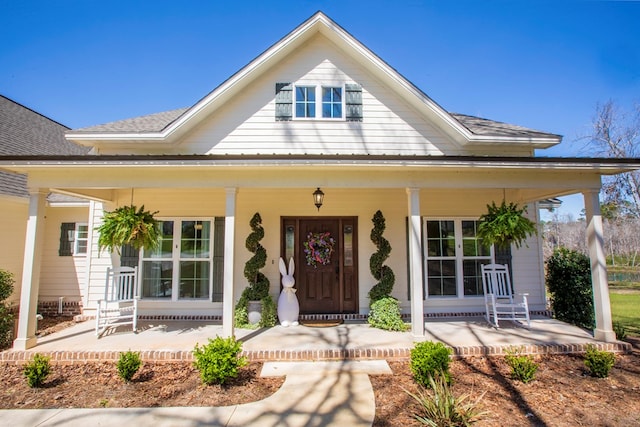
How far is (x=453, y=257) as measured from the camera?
25.0ft

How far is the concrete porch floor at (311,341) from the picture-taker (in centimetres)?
505

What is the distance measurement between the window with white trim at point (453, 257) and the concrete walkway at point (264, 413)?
409 centimetres

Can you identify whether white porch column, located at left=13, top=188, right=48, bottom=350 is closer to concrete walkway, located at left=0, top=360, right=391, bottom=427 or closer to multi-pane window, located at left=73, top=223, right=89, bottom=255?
concrete walkway, located at left=0, top=360, right=391, bottom=427

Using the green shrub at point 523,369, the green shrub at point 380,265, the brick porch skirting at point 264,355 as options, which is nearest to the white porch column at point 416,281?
the brick porch skirting at point 264,355

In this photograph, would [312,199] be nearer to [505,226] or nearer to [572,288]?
A: [505,226]

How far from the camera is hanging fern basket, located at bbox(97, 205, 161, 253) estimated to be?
550 cm

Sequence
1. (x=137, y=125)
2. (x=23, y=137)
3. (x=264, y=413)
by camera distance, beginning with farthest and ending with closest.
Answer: (x=23, y=137)
(x=137, y=125)
(x=264, y=413)

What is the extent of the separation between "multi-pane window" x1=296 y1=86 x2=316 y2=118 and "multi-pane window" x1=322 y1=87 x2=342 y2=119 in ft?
0.76

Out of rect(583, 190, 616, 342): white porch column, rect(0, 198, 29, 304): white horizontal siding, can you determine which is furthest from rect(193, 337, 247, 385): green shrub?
rect(0, 198, 29, 304): white horizontal siding

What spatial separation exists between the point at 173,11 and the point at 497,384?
952 cm

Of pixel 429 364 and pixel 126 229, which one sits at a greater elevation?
pixel 126 229

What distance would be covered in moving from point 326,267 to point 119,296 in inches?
172

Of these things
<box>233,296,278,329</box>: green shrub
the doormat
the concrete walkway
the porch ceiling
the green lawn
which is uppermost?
the porch ceiling

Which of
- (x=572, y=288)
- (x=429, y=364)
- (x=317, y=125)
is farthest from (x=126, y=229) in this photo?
(x=572, y=288)
